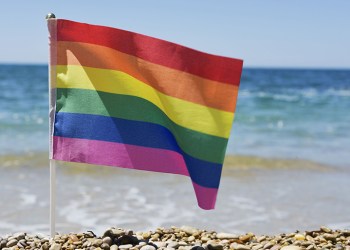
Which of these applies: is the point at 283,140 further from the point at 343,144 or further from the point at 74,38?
the point at 74,38

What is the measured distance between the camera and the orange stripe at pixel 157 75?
12.0 ft

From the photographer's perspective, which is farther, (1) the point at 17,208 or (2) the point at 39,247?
(1) the point at 17,208

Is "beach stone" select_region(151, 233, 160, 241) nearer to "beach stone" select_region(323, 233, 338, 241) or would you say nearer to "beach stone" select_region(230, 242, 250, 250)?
"beach stone" select_region(230, 242, 250, 250)

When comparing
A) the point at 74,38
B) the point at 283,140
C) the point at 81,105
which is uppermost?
the point at 283,140

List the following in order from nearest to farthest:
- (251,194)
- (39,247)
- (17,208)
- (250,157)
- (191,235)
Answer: (39,247) < (191,235) < (17,208) < (251,194) < (250,157)

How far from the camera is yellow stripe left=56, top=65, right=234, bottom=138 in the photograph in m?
3.72

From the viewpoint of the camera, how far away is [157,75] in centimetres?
380

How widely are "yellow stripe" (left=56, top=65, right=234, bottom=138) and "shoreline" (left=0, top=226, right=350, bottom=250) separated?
2.91ft

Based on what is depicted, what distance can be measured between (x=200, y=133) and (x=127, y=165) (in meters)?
0.56

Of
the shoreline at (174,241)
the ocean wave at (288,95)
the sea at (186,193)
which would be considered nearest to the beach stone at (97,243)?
the shoreline at (174,241)

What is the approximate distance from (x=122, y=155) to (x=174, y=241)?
89cm

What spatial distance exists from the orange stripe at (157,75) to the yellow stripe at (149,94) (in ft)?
0.11

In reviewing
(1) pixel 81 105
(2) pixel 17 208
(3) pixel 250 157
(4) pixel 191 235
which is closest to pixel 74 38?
(1) pixel 81 105

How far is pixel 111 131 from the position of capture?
3887mm
